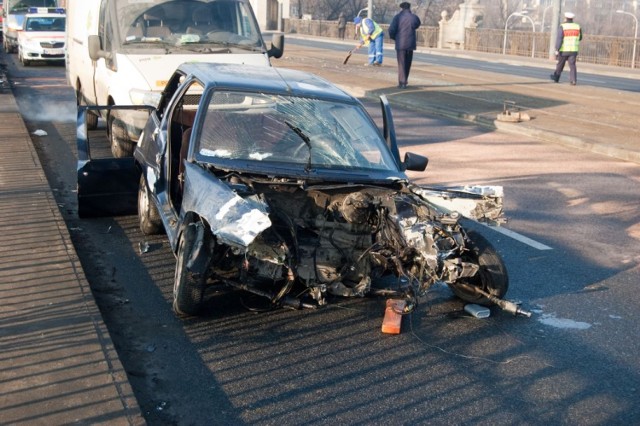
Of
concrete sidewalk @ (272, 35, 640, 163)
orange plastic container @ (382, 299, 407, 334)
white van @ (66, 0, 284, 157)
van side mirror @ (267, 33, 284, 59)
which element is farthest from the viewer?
concrete sidewalk @ (272, 35, 640, 163)

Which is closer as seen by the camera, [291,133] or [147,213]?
[291,133]

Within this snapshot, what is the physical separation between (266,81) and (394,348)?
2910 mm

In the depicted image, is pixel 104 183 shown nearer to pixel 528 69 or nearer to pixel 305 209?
pixel 305 209

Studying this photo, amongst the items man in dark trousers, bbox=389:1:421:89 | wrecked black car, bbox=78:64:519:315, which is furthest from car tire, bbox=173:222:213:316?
man in dark trousers, bbox=389:1:421:89

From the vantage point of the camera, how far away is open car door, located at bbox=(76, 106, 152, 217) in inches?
364

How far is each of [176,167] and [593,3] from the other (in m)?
126

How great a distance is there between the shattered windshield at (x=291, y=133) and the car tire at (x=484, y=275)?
92 cm

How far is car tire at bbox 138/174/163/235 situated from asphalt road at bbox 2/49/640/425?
0.13 metres

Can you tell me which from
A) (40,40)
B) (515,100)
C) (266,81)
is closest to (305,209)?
(266,81)

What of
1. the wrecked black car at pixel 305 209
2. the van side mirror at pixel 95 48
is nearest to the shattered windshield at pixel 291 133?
the wrecked black car at pixel 305 209

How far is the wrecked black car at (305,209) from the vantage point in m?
6.31

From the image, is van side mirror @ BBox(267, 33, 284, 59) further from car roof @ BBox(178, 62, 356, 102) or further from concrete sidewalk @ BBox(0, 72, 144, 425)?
concrete sidewalk @ BBox(0, 72, 144, 425)

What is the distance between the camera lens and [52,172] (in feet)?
40.3

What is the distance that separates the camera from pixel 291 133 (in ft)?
24.1
